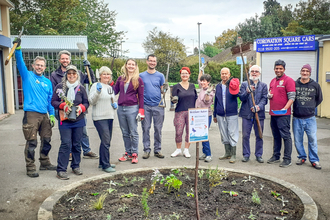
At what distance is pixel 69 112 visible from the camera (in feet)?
17.5

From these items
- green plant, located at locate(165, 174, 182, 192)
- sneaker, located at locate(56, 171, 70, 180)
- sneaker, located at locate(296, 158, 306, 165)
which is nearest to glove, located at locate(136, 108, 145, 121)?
sneaker, located at locate(56, 171, 70, 180)

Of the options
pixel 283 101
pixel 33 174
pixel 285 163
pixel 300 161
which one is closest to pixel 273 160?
pixel 285 163

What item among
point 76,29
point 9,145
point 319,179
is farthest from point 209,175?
point 76,29

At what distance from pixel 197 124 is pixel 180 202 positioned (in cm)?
106

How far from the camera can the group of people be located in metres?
5.58

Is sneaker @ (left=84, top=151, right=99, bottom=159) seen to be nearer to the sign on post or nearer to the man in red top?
the sign on post

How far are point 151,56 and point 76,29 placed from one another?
2425 centimetres

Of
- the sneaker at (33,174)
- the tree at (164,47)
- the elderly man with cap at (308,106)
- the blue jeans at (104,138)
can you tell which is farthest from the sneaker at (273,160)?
the tree at (164,47)

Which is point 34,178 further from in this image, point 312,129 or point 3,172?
point 312,129

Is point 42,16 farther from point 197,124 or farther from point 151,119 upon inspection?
point 197,124

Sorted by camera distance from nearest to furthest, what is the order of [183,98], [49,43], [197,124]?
[197,124] < [183,98] < [49,43]

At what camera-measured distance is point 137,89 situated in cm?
644

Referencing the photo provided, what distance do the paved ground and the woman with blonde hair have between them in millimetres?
636

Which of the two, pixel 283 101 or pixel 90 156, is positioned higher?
pixel 283 101
